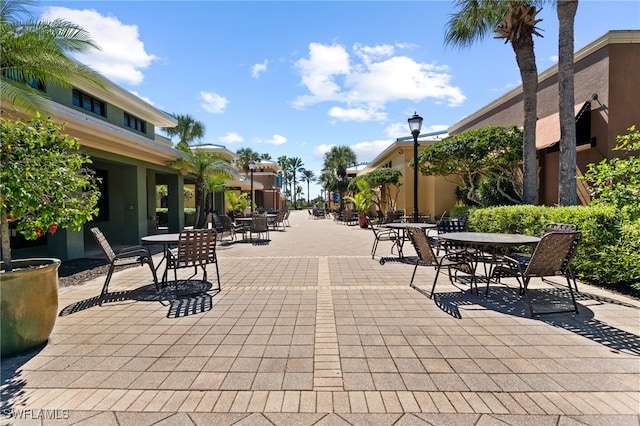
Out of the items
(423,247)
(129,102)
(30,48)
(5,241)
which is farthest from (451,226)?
(129,102)

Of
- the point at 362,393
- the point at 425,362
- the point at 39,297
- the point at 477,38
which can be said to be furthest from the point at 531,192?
the point at 39,297

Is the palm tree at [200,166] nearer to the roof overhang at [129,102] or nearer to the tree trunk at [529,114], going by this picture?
the roof overhang at [129,102]

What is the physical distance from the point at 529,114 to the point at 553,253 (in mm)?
7689

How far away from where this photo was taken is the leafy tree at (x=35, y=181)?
2.97 m

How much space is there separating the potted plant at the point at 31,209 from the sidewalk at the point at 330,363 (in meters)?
0.30

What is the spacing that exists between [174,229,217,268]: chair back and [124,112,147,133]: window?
1042 centimetres

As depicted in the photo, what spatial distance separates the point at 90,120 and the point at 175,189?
290 inches

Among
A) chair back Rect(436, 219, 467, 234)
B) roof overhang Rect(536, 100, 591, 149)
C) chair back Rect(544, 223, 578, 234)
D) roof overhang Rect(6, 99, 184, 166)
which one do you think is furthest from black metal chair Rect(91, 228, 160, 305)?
roof overhang Rect(536, 100, 591, 149)

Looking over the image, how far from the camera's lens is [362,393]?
100 inches

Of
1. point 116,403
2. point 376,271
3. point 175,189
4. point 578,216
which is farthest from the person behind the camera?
point 175,189

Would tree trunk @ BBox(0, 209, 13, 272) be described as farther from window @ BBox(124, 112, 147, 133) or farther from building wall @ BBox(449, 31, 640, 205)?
building wall @ BBox(449, 31, 640, 205)

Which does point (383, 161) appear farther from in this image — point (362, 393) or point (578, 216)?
point (362, 393)

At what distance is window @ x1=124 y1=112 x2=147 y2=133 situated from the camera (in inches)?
527

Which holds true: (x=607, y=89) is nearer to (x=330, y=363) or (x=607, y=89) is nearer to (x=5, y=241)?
(x=330, y=363)
